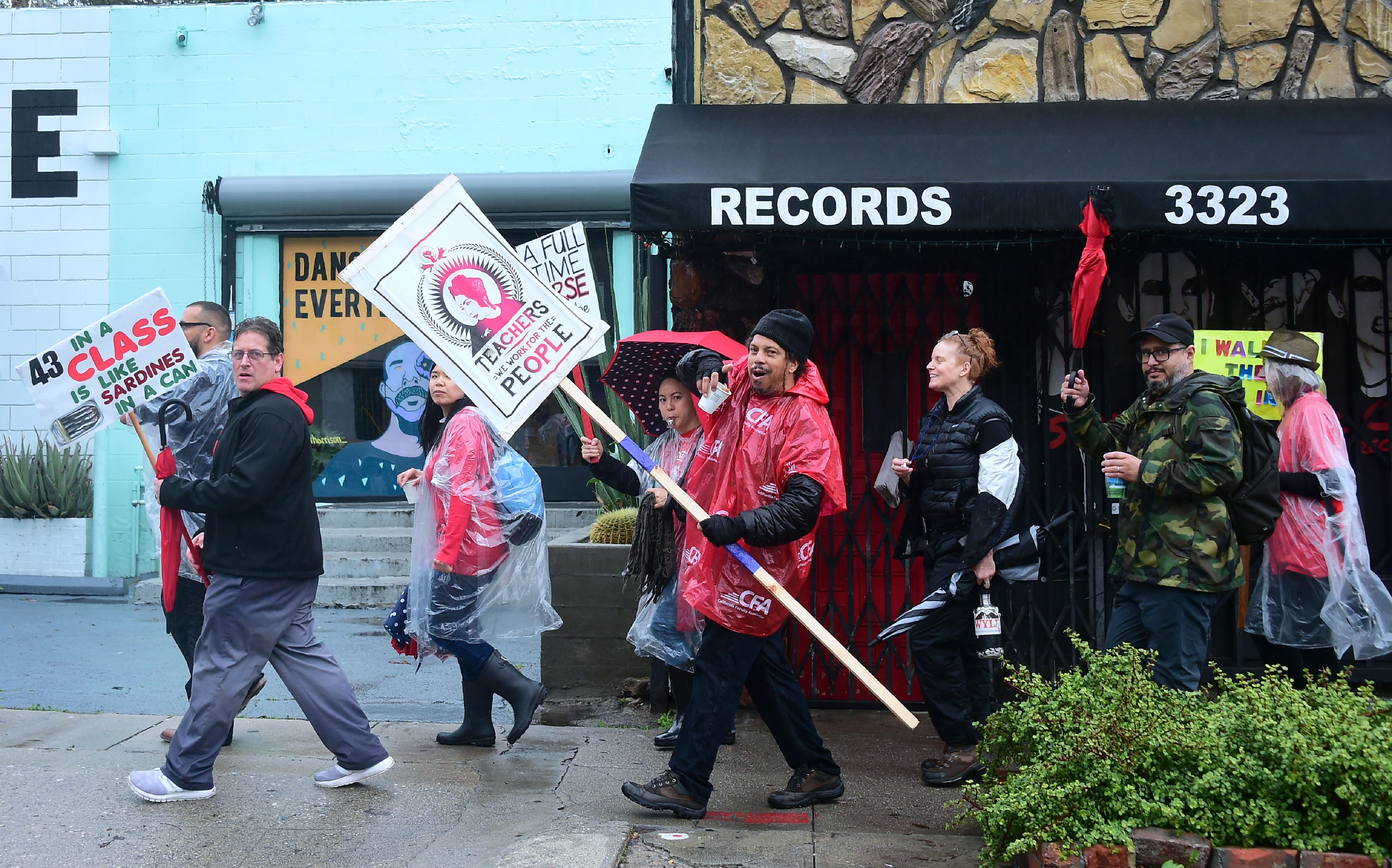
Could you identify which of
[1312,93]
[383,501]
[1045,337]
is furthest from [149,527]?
[1312,93]

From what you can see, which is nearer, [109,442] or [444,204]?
[444,204]

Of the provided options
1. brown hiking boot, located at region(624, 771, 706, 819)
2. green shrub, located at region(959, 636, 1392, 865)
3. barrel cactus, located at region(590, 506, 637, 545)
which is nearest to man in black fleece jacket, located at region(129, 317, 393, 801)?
brown hiking boot, located at region(624, 771, 706, 819)

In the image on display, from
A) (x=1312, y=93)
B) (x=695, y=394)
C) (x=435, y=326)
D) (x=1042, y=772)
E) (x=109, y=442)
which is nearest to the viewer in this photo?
(x=1042, y=772)

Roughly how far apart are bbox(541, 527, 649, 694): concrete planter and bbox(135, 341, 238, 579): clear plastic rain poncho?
1868 millimetres

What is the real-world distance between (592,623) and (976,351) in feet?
Result: 8.53

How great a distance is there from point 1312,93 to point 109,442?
10.2 m

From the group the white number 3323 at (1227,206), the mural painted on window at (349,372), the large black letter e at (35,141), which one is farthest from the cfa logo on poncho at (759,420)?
the large black letter e at (35,141)

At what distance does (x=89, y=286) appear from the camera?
11086 mm

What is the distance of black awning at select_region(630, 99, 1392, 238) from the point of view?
5.34 meters

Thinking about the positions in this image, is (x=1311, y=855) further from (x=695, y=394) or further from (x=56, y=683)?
(x=56, y=683)

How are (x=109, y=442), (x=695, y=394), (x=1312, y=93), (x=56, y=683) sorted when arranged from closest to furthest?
(x=695, y=394)
(x=1312, y=93)
(x=56, y=683)
(x=109, y=442)

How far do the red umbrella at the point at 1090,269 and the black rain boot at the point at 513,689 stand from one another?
2.85 m

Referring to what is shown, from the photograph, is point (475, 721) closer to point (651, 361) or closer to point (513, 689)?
point (513, 689)

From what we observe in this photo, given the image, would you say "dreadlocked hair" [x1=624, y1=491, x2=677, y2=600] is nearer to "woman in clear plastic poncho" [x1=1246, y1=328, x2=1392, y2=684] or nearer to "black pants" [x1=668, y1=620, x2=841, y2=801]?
"black pants" [x1=668, y1=620, x2=841, y2=801]
